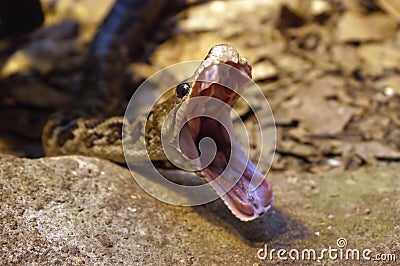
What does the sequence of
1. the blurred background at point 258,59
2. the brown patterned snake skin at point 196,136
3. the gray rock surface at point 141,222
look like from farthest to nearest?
the blurred background at point 258,59 → the brown patterned snake skin at point 196,136 → the gray rock surface at point 141,222

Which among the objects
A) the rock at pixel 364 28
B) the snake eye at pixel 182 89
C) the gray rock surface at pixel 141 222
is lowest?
the rock at pixel 364 28

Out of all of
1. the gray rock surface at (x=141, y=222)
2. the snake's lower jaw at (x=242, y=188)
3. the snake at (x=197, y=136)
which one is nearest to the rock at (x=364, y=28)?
the gray rock surface at (x=141, y=222)

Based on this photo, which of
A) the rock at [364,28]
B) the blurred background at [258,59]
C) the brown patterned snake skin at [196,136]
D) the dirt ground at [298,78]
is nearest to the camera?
the brown patterned snake skin at [196,136]

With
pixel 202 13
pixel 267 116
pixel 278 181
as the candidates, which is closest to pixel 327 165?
pixel 278 181

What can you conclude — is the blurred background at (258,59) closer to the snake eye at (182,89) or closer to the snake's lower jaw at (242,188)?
the snake's lower jaw at (242,188)

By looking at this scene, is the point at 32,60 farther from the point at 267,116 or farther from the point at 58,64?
the point at 267,116
